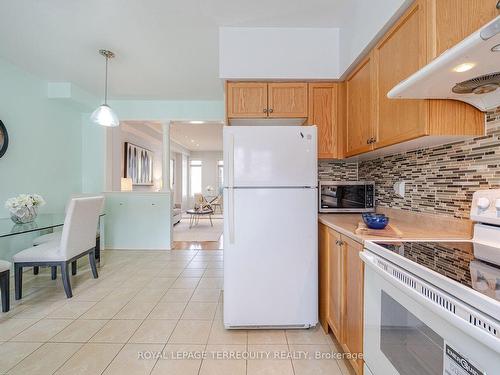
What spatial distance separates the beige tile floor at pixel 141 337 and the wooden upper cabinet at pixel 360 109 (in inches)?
57.2

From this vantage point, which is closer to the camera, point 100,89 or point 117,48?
point 117,48

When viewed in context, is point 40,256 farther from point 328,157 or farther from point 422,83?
point 422,83

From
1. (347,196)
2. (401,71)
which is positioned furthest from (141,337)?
(401,71)

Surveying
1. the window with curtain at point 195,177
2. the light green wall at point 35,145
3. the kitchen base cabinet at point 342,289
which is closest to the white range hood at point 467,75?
the kitchen base cabinet at point 342,289

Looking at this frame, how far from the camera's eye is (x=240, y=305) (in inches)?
70.6

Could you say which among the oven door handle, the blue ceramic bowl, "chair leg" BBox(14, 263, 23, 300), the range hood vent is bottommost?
"chair leg" BBox(14, 263, 23, 300)

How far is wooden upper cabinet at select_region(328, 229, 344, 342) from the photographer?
1.53 metres

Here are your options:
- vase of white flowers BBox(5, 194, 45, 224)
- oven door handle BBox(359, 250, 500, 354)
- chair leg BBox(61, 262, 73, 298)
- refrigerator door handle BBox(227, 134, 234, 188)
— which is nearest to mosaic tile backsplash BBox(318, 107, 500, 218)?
oven door handle BBox(359, 250, 500, 354)

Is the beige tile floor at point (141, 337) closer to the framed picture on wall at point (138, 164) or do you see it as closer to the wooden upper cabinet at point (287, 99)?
the wooden upper cabinet at point (287, 99)

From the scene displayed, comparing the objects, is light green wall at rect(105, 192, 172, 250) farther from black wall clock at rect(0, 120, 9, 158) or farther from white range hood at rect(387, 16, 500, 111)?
white range hood at rect(387, 16, 500, 111)

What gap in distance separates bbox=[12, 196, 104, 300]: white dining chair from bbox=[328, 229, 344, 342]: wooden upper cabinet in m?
2.33

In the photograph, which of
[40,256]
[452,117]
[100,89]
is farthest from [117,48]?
[452,117]

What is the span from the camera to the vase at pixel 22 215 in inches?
94.0

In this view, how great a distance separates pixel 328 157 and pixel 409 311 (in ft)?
5.06
